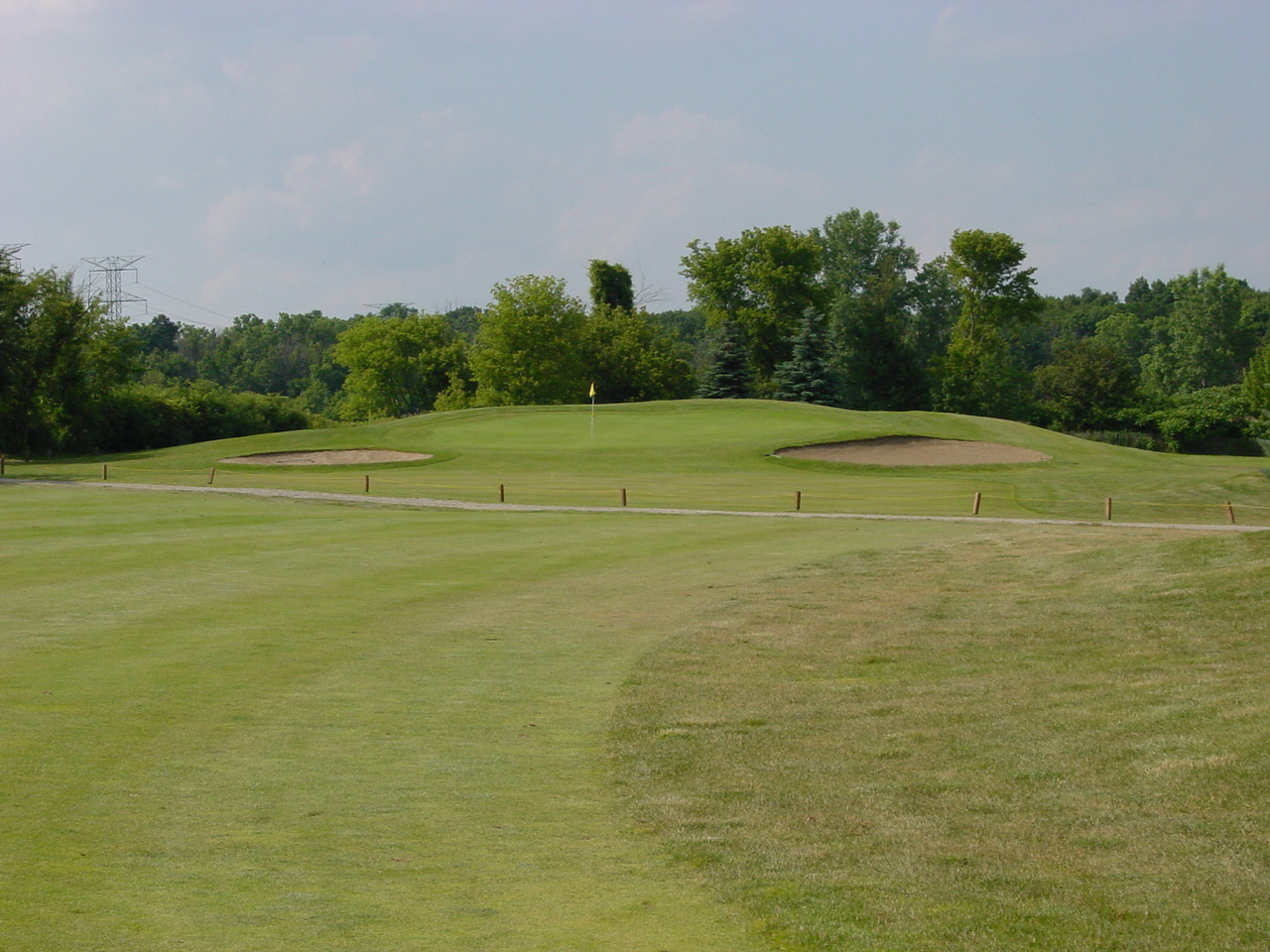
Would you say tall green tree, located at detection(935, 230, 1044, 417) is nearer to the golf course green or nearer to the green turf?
the green turf

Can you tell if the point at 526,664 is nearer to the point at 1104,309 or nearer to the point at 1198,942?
the point at 1198,942

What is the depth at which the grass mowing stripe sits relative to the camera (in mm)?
5941

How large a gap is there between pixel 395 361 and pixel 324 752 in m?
98.1

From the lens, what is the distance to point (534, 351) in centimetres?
8975

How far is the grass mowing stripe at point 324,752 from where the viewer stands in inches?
234

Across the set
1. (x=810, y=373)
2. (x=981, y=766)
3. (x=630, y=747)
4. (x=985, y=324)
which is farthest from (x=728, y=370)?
(x=981, y=766)

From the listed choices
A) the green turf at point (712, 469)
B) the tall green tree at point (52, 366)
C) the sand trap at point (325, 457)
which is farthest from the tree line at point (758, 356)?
the sand trap at point (325, 457)

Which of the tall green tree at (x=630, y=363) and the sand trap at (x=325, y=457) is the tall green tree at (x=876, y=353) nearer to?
the tall green tree at (x=630, y=363)

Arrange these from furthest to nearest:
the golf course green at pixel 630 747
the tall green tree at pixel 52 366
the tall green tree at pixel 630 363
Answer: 1. the tall green tree at pixel 630 363
2. the tall green tree at pixel 52 366
3. the golf course green at pixel 630 747

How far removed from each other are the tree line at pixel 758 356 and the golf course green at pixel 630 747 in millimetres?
42156

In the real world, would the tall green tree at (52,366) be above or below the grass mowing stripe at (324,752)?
above

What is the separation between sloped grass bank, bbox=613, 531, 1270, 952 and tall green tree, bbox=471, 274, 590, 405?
74028mm

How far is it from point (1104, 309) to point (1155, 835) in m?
168

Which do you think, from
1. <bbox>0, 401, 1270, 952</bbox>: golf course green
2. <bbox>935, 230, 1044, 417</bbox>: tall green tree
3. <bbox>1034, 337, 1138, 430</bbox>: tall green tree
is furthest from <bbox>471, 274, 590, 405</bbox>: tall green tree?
<bbox>0, 401, 1270, 952</bbox>: golf course green
